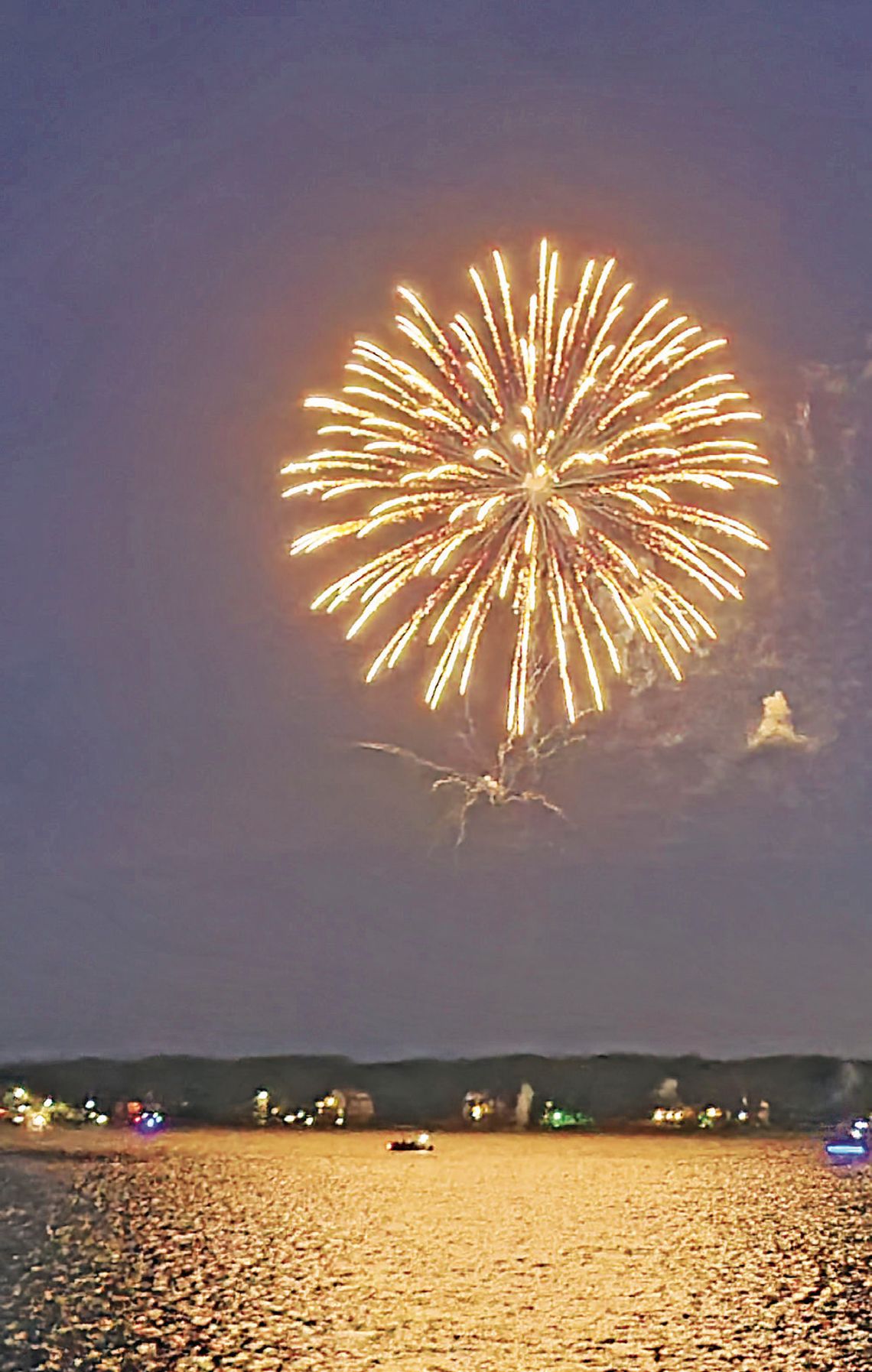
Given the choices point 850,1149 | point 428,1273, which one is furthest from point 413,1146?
point 428,1273

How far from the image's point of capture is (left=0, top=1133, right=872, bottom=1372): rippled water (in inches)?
1848

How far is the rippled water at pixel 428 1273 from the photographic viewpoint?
154 ft

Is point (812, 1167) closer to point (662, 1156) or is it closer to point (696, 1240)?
point (662, 1156)

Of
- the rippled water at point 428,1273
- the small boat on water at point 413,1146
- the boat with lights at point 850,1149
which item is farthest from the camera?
the boat with lights at point 850,1149

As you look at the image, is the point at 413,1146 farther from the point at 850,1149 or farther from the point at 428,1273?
the point at 428,1273

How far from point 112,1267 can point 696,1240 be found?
29029 mm

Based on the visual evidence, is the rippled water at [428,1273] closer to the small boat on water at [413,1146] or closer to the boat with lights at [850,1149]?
the small boat on water at [413,1146]

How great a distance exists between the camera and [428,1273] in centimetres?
6266

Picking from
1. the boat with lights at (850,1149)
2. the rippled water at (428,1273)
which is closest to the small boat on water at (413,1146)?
the rippled water at (428,1273)

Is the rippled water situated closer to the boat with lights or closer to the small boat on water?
the small boat on water

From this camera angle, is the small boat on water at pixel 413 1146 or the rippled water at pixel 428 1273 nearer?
the rippled water at pixel 428 1273

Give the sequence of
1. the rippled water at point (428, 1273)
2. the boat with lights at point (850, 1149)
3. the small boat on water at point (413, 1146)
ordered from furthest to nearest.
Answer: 1. the boat with lights at point (850, 1149)
2. the small boat on water at point (413, 1146)
3. the rippled water at point (428, 1273)

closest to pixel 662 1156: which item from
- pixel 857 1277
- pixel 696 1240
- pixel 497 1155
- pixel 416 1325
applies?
pixel 497 1155

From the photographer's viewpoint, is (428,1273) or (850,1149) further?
(850,1149)
